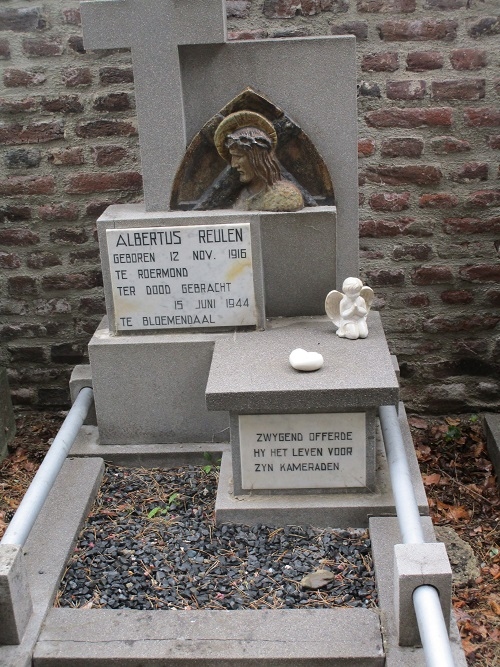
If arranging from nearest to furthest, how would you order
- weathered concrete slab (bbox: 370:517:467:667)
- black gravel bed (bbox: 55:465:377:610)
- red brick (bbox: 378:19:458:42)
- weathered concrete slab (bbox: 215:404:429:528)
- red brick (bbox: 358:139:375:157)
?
weathered concrete slab (bbox: 370:517:467:667) < black gravel bed (bbox: 55:465:377:610) < weathered concrete slab (bbox: 215:404:429:528) < red brick (bbox: 378:19:458:42) < red brick (bbox: 358:139:375:157)

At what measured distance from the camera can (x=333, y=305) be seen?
11.9ft

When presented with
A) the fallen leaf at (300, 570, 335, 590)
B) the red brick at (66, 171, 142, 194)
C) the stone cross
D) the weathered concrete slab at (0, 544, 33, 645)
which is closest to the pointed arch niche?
the stone cross

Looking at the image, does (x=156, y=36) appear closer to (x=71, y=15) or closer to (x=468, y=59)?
(x=71, y=15)

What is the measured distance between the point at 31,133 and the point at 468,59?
7.98ft

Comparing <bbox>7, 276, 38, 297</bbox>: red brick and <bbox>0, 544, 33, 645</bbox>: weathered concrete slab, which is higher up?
<bbox>7, 276, 38, 297</bbox>: red brick

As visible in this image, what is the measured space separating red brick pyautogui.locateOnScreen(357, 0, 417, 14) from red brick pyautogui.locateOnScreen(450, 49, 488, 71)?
333 mm

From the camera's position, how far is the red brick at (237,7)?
4359 mm

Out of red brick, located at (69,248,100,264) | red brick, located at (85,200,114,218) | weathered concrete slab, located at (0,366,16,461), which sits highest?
red brick, located at (85,200,114,218)

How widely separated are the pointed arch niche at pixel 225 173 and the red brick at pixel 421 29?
1.08 m

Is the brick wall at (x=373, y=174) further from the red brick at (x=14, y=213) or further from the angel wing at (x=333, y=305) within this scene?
the angel wing at (x=333, y=305)

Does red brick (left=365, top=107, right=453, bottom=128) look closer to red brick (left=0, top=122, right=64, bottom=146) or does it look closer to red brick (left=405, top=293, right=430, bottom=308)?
red brick (left=405, top=293, right=430, bottom=308)

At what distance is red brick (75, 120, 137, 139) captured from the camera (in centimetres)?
458

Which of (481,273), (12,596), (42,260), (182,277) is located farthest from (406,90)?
(12,596)

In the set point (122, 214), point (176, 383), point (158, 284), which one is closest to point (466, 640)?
point (176, 383)
